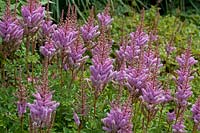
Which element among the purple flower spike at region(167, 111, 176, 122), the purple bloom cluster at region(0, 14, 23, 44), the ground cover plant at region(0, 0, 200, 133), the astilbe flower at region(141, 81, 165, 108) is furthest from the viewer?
the purple flower spike at region(167, 111, 176, 122)

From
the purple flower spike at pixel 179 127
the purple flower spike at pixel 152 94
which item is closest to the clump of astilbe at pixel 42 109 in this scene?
the purple flower spike at pixel 152 94

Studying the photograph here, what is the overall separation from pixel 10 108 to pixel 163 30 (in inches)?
130

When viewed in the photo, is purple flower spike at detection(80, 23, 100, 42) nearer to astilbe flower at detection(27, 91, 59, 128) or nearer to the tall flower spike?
Result: the tall flower spike

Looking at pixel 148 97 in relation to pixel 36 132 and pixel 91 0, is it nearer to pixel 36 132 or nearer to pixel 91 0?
pixel 36 132

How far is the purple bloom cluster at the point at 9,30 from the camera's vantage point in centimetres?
297

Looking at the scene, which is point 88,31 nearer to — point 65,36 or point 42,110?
point 65,36

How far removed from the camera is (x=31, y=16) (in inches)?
117

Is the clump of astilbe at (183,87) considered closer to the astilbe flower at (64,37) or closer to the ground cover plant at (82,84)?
the ground cover plant at (82,84)

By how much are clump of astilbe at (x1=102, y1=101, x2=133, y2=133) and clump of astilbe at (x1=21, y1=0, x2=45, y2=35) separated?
760 mm

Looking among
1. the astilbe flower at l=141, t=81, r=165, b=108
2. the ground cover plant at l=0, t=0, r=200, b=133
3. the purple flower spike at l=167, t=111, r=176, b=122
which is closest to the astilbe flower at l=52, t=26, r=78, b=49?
the ground cover plant at l=0, t=0, r=200, b=133

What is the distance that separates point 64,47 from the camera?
2.99 metres

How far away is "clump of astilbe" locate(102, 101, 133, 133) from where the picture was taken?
2.50 m

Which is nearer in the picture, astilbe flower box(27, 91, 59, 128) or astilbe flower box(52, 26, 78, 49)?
astilbe flower box(27, 91, 59, 128)

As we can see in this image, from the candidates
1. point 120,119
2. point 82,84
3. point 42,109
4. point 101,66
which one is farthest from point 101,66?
point 42,109
